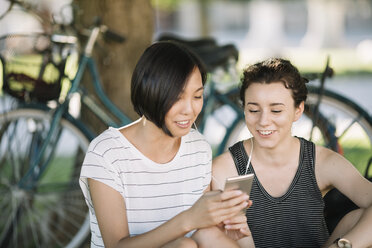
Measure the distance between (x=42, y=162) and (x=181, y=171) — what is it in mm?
→ 1273

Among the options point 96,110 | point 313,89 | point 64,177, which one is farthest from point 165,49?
point 64,177

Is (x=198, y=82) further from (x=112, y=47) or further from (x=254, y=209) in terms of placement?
(x=112, y=47)

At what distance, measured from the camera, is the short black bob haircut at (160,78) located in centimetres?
214

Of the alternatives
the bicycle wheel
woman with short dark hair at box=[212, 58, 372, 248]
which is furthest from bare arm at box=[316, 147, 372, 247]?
the bicycle wheel

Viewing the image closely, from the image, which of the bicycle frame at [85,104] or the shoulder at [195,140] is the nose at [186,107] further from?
the bicycle frame at [85,104]

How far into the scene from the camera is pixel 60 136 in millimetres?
3377

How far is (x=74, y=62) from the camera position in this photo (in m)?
3.34

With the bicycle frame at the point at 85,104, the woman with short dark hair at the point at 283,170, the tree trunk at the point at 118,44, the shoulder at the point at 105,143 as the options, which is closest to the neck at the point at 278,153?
the woman with short dark hair at the point at 283,170

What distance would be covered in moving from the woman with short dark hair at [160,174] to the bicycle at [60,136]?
94 centimetres

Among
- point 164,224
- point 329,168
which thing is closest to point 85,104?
point 164,224

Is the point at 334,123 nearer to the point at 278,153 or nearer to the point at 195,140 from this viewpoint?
the point at 278,153

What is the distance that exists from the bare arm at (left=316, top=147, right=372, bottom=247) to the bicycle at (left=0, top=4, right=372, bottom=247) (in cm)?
78

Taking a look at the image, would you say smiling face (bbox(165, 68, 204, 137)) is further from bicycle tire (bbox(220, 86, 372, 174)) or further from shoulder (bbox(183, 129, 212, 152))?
bicycle tire (bbox(220, 86, 372, 174))

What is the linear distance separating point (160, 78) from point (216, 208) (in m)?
0.52
